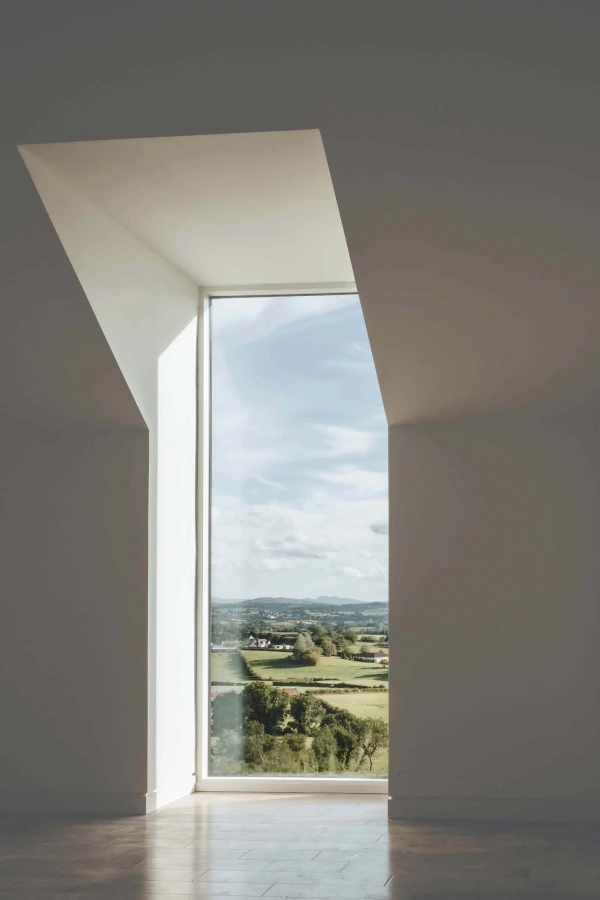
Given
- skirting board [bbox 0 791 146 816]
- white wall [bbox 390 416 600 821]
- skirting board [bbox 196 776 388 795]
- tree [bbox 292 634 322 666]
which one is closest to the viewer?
white wall [bbox 390 416 600 821]

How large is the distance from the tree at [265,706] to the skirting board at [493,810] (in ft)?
3.31

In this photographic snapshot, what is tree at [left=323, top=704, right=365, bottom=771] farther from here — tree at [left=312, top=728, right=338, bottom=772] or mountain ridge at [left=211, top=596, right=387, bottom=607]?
mountain ridge at [left=211, top=596, right=387, bottom=607]

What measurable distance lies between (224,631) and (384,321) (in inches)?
90.8

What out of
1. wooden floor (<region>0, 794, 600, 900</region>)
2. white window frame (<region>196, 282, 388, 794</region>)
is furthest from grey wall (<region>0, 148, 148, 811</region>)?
white window frame (<region>196, 282, 388, 794</region>)

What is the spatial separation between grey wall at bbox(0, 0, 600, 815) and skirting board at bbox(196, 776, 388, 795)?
2.08ft

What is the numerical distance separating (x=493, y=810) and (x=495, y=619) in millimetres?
938

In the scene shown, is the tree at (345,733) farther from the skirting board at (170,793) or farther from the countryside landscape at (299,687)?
the skirting board at (170,793)

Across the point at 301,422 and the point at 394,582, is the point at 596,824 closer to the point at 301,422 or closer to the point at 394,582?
the point at 394,582

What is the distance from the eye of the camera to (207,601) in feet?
20.7

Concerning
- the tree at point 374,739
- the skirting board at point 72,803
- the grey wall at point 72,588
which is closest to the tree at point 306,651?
the tree at point 374,739

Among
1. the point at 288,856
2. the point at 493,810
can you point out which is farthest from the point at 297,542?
the point at 288,856

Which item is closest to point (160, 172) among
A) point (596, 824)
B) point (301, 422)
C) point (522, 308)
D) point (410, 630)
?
point (522, 308)

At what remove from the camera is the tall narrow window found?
240 inches

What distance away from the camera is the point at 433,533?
549 cm
